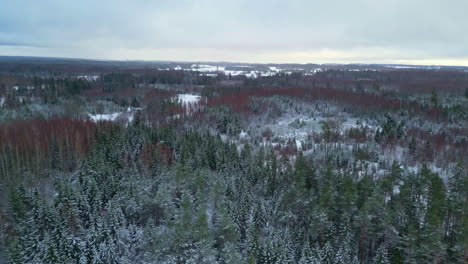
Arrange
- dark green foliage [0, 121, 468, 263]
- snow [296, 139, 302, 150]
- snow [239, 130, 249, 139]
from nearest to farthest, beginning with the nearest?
dark green foliage [0, 121, 468, 263] < snow [296, 139, 302, 150] < snow [239, 130, 249, 139]

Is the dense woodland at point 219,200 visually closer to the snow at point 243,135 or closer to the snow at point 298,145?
the snow at point 298,145

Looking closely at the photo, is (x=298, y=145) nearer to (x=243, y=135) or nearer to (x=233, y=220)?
(x=243, y=135)

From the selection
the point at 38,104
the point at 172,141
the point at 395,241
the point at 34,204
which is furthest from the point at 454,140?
the point at 38,104

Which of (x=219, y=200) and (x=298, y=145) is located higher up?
(x=219, y=200)

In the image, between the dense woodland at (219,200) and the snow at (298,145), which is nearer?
the dense woodland at (219,200)

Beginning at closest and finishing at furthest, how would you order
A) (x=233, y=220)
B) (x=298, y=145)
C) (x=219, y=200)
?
(x=233, y=220), (x=219, y=200), (x=298, y=145)

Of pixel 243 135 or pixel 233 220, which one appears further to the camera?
pixel 243 135

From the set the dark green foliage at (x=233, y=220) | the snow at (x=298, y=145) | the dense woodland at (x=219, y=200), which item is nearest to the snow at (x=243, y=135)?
the dense woodland at (x=219, y=200)

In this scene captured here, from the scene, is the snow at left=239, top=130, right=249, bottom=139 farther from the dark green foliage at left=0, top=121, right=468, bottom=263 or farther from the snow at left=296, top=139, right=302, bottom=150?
the dark green foliage at left=0, top=121, right=468, bottom=263

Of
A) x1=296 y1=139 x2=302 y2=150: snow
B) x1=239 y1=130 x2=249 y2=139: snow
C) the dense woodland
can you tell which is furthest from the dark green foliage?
x1=239 y1=130 x2=249 y2=139: snow

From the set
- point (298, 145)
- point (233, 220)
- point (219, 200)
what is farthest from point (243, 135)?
point (233, 220)

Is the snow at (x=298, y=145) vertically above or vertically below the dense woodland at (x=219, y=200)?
below

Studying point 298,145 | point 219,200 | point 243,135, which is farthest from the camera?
point 243,135

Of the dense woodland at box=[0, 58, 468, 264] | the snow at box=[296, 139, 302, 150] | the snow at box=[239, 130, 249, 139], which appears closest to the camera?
the dense woodland at box=[0, 58, 468, 264]
